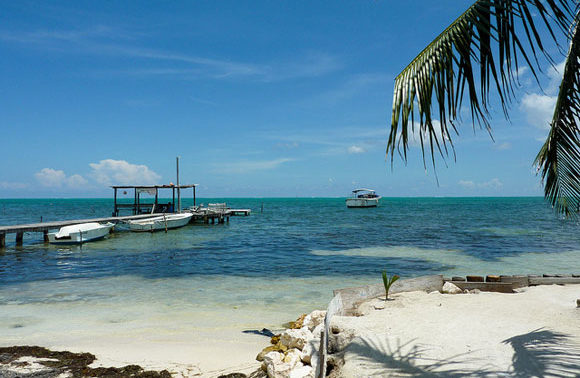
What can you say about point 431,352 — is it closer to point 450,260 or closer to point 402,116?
point 402,116

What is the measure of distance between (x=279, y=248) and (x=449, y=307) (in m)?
18.2

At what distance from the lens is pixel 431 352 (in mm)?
5770

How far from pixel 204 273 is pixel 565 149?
49.3 ft

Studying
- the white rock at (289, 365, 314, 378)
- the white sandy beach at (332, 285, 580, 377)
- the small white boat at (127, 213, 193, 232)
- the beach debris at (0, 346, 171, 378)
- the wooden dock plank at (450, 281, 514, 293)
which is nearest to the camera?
the white sandy beach at (332, 285, 580, 377)

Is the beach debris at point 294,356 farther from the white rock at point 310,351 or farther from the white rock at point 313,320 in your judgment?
the white rock at point 313,320

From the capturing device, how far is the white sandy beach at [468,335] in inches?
199

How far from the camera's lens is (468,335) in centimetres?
635

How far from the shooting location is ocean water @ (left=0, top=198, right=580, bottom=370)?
9883 mm

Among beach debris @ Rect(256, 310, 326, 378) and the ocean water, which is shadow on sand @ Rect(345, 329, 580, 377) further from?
the ocean water

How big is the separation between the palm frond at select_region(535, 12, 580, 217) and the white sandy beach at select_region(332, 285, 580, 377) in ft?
6.58

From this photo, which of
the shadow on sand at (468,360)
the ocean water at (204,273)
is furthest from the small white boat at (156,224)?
the shadow on sand at (468,360)

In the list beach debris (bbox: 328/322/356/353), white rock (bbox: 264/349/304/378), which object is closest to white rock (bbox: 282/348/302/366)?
white rock (bbox: 264/349/304/378)

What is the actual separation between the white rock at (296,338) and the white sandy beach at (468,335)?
0.57 meters

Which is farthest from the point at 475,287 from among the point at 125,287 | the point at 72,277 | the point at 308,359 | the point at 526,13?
the point at 72,277
